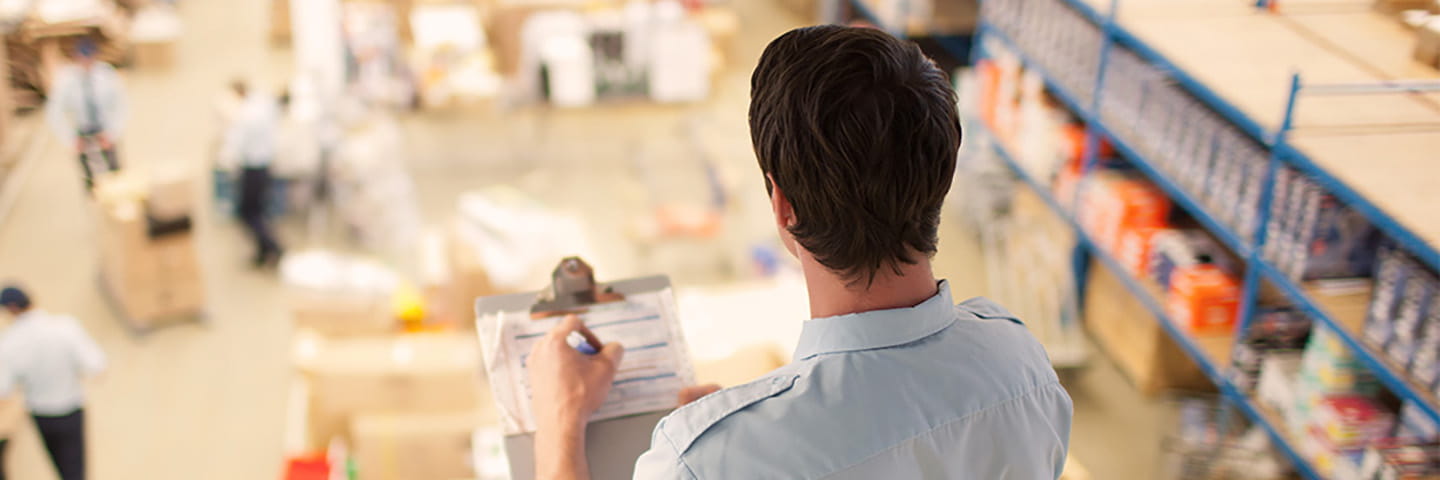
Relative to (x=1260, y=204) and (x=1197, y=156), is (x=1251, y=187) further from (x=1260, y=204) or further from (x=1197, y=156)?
(x=1197, y=156)

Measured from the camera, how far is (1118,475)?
19.3 feet

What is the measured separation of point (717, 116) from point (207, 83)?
14.7 ft

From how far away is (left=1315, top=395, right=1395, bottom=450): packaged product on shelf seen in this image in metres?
4.50

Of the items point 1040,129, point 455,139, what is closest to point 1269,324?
point 1040,129

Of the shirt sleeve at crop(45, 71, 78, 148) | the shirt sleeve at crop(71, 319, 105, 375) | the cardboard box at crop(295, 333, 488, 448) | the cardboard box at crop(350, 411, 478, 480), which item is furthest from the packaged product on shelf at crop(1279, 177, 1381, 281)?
the shirt sleeve at crop(45, 71, 78, 148)

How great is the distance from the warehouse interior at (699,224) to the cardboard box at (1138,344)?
22mm

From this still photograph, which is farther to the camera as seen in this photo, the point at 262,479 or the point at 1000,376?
the point at 262,479

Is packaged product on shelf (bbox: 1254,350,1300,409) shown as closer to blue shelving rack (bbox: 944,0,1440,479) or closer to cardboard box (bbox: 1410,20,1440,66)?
blue shelving rack (bbox: 944,0,1440,479)

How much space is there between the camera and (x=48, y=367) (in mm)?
5262

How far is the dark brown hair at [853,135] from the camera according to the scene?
53.7 inches

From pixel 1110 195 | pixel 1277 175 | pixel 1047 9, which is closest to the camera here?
pixel 1277 175

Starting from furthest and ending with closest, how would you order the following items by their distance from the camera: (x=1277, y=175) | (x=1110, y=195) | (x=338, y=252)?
(x=338, y=252)
(x=1110, y=195)
(x=1277, y=175)

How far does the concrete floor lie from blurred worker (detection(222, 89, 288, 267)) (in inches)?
8.7

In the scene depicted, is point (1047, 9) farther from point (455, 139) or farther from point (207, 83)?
point (207, 83)
